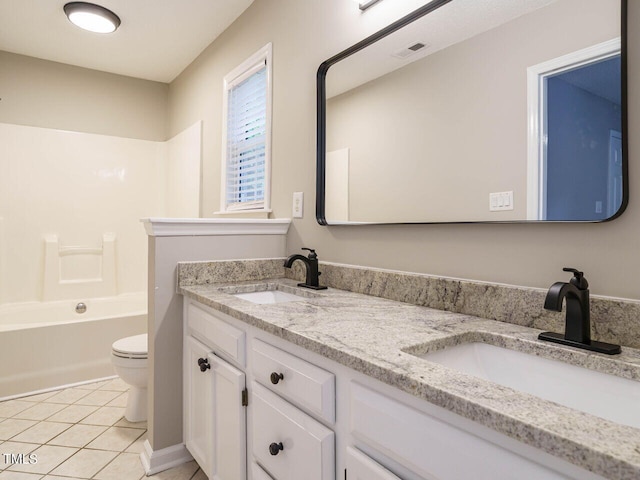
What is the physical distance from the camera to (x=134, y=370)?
88.4 inches

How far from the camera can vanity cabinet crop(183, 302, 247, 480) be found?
1.38 m

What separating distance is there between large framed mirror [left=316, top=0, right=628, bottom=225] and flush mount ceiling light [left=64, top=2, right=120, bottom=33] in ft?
6.07

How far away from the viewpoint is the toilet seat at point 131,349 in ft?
7.30

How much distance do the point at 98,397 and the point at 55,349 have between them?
1.58ft

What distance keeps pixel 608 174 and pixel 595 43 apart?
1.10 ft

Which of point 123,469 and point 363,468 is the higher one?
point 363,468

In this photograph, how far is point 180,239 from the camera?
1.85 metres

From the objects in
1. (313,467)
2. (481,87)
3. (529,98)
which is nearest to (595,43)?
(529,98)

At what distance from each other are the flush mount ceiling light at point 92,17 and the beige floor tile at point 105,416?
8.36ft

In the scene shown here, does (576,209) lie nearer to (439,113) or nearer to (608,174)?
(608,174)

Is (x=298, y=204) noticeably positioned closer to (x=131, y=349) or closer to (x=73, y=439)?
(x=131, y=349)

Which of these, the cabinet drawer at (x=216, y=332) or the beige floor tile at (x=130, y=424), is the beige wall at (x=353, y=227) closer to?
the cabinet drawer at (x=216, y=332)

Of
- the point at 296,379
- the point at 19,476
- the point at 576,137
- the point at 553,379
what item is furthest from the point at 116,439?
the point at 576,137

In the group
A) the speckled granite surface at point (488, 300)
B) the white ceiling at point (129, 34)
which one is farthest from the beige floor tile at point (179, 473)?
the white ceiling at point (129, 34)
